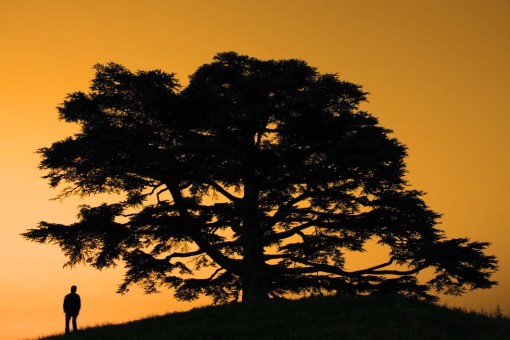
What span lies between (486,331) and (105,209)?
1717 cm

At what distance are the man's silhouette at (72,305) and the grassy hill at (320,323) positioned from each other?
1.22 metres

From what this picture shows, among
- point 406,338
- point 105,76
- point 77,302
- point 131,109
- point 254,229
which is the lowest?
point 406,338

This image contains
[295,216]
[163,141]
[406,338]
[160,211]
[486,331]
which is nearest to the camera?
[406,338]

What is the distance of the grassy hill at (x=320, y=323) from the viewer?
773 inches

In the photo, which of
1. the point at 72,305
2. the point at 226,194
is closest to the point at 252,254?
the point at 226,194

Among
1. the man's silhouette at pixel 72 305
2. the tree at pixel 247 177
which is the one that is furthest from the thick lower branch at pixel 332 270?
the man's silhouette at pixel 72 305

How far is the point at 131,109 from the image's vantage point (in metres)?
29.2

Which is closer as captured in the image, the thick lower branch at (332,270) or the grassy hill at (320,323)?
the grassy hill at (320,323)

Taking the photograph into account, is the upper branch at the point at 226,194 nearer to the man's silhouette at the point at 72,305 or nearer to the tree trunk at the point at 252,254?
the tree trunk at the point at 252,254

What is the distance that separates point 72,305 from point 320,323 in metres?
10.9

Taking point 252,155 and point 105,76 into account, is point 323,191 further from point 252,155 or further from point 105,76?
point 105,76

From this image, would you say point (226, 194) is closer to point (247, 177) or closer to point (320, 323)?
point (247, 177)

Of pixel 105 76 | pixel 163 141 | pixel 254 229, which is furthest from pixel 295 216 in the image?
pixel 105 76

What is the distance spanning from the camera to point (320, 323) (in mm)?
20688
